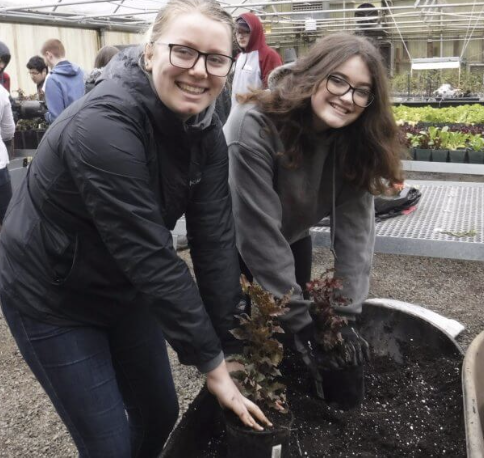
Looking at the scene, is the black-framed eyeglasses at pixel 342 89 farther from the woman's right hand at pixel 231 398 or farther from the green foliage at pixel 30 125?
the green foliage at pixel 30 125

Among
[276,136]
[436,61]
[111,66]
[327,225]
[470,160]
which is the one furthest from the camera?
[436,61]

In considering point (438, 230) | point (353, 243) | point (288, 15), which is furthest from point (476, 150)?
point (288, 15)

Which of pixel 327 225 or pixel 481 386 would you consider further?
pixel 327 225

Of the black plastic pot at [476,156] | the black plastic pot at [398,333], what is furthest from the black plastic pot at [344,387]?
the black plastic pot at [476,156]

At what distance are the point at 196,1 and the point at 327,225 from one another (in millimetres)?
2550

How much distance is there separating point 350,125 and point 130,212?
0.92 metres

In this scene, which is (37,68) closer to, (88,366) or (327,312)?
(327,312)

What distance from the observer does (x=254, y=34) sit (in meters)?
5.15

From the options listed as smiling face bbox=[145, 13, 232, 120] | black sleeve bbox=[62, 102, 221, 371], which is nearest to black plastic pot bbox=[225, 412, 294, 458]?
black sleeve bbox=[62, 102, 221, 371]

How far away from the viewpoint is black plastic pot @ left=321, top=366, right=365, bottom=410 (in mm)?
1979

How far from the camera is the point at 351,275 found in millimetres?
2086

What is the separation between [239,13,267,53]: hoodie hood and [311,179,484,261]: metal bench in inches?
77.0

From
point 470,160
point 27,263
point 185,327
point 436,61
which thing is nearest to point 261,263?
point 185,327

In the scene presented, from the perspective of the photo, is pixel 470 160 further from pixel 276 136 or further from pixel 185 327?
pixel 185 327
